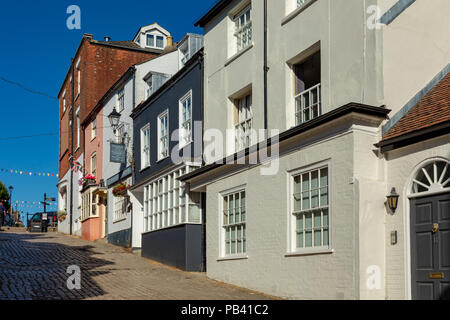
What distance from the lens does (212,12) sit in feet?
58.3

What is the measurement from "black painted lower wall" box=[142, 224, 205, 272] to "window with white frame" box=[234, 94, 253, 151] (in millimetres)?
3166

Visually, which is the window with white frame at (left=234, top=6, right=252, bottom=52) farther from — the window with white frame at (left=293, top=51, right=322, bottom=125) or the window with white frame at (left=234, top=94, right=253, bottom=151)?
the window with white frame at (left=293, top=51, right=322, bottom=125)

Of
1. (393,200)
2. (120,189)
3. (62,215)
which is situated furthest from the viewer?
(62,215)

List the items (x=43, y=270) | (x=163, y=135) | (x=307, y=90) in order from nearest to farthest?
(x=307, y=90) < (x=43, y=270) < (x=163, y=135)

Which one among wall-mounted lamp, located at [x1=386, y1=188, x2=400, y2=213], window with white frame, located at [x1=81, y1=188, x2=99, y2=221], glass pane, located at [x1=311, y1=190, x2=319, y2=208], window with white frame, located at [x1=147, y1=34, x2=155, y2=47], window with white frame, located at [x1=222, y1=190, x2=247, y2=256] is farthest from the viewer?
window with white frame, located at [x1=147, y1=34, x2=155, y2=47]

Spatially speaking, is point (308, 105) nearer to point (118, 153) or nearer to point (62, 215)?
point (118, 153)

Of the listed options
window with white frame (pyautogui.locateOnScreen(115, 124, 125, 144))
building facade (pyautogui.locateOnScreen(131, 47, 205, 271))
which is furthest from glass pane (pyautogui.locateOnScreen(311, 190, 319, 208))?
window with white frame (pyautogui.locateOnScreen(115, 124, 125, 144))

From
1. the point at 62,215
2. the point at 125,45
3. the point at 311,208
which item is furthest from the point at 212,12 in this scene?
the point at 62,215

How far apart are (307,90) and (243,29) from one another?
4060 millimetres

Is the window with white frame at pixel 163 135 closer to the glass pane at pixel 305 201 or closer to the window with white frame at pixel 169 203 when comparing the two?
the window with white frame at pixel 169 203

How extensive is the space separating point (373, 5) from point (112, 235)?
58.6 ft

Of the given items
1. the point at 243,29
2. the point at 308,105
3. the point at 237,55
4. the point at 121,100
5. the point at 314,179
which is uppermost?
the point at 121,100

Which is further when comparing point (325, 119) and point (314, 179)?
point (314, 179)

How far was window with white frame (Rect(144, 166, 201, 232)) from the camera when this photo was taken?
18.2 m
